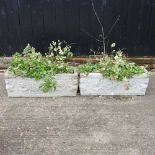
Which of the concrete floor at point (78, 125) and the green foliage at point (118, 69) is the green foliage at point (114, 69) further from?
the concrete floor at point (78, 125)

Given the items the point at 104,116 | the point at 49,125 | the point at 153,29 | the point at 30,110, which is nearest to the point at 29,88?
the point at 30,110

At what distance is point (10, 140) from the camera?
3580 mm

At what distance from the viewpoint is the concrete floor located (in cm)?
347

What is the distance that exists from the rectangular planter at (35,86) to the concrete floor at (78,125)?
→ 0.07m

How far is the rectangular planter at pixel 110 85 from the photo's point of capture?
168 inches

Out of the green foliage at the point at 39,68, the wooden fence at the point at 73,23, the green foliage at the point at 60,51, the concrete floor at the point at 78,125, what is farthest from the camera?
the wooden fence at the point at 73,23

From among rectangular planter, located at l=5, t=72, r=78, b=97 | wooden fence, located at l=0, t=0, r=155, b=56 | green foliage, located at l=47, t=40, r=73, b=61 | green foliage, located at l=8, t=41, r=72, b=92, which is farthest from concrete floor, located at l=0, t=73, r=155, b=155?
wooden fence, located at l=0, t=0, r=155, b=56

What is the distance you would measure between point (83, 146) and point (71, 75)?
1.06m

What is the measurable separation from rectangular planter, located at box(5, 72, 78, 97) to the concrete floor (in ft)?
0.23

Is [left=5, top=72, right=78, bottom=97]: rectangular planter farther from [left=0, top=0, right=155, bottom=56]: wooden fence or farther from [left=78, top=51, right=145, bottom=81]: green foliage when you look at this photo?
[left=0, top=0, right=155, bottom=56]: wooden fence

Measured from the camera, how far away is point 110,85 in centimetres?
432

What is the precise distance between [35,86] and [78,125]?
2.72 feet

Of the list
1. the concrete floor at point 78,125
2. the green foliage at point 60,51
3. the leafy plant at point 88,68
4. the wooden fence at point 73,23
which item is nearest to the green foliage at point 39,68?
the green foliage at point 60,51

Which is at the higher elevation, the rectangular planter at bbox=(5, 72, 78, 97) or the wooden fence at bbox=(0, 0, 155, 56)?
the wooden fence at bbox=(0, 0, 155, 56)
